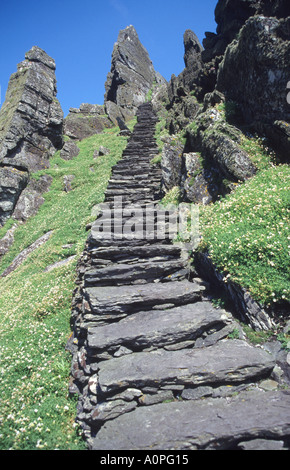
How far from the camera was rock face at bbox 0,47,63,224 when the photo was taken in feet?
78.4

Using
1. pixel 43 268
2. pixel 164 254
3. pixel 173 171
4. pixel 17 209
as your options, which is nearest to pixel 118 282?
pixel 164 254

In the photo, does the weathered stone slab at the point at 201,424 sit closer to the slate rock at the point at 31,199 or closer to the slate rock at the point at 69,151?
the slate rock at the point at 31,199

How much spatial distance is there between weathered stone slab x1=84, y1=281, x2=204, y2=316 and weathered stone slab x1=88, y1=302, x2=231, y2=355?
34 cm

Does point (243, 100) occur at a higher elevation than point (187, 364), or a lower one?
higher

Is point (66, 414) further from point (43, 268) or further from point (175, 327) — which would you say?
point (43, 268)

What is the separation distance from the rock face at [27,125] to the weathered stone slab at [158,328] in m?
19.9

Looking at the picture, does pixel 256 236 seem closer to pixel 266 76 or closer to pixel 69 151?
pixel 266 76

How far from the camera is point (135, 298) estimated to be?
7797 millimetres

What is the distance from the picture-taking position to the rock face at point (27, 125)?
78.4 feet

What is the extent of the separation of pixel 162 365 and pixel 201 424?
1.44 metres

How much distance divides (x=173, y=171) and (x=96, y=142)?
85.0 ft

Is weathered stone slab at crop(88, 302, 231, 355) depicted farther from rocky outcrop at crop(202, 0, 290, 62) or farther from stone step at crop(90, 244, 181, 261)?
rocky outcrop at crop(202, 0, 290, 62)

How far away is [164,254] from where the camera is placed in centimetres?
972

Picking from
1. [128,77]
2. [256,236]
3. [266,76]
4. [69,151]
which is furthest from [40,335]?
[128,77]
